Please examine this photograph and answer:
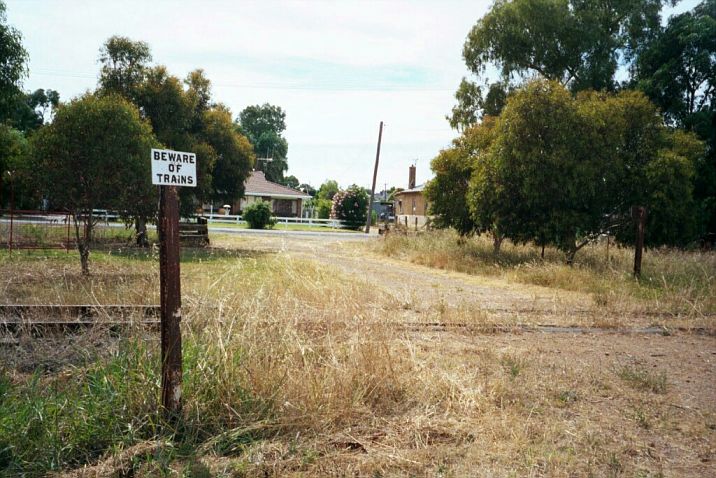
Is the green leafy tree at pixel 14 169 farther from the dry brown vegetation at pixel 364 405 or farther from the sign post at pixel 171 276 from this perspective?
the sign post at pixel 171 276

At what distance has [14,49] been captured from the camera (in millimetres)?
16328

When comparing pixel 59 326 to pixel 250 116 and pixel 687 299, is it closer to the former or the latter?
pixel 687 299

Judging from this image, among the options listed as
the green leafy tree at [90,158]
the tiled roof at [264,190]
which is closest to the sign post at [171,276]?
the green leafy tree at [90,158]

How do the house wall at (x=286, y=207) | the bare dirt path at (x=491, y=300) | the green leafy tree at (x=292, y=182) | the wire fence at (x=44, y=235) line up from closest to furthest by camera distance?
the bare dirt path at (x=491, y=300)
the wire fence at (x=44, y=235)
the house wall at (x=286, y=207)
the green leafy tree at (x=292, y=182)

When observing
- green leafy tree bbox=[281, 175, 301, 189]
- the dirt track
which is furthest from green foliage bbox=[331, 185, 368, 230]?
green leafy tree bbox=[281, 175, 301, 189]

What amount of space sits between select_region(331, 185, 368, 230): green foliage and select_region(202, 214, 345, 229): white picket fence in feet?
2.54

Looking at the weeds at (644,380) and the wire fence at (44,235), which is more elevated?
the wire fence at (44,235)

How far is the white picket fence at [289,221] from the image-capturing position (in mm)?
42969

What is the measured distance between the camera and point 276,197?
55656mm

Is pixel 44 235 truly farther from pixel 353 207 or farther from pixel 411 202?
pixel 411 202

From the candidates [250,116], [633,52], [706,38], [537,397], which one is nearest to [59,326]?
[537,397]

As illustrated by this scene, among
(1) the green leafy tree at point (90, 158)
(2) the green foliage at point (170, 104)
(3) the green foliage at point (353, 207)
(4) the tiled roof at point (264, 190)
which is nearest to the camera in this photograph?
(1) the green leafy tree at point (90, 158)

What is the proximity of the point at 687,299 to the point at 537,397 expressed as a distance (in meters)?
7.31

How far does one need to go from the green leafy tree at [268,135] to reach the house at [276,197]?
24135 millimetres
